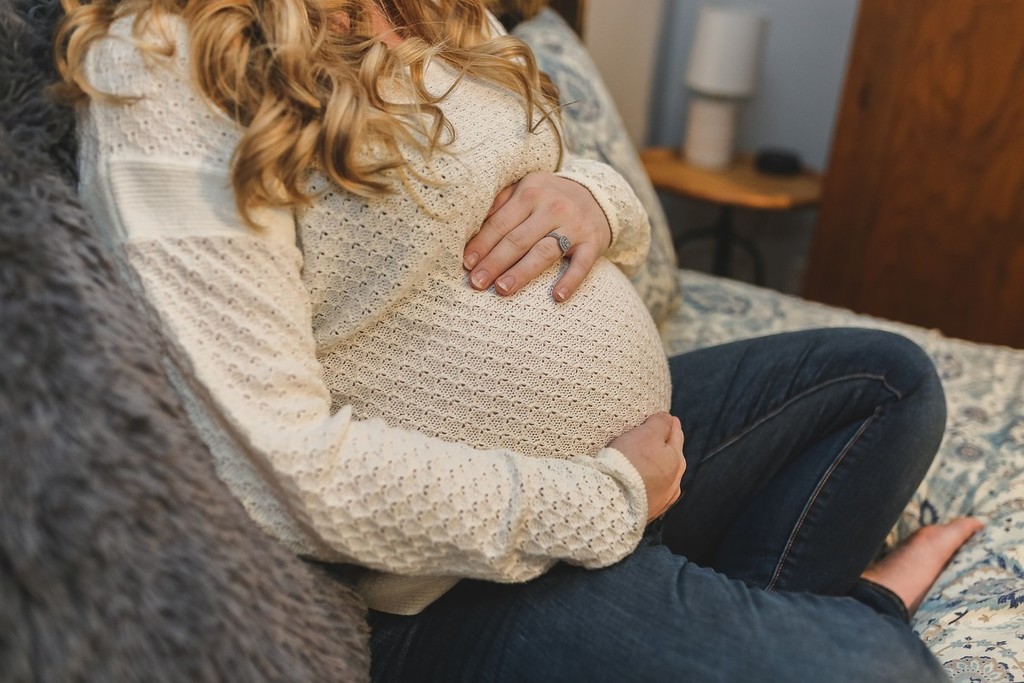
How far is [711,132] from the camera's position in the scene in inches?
85.1

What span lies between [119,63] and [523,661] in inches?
21.6

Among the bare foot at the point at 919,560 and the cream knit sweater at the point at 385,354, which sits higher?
the cream knit sweater at the point at 385,354

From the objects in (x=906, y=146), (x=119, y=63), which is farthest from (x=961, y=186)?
(x=119, y=63)

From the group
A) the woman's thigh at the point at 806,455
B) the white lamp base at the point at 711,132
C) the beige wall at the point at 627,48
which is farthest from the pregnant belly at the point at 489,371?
the white lamp base at the point at 711,132

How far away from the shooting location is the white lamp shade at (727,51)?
2.01m

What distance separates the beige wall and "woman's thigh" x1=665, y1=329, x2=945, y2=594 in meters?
1.21

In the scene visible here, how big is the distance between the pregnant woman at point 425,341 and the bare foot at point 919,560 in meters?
0.12

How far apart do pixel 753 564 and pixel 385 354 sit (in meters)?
0.49

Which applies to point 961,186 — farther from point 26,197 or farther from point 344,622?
point 26,197

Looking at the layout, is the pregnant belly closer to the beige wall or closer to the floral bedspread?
the floral bedspread

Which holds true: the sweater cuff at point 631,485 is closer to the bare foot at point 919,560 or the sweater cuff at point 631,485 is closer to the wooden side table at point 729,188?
the bare foot at point 919,560

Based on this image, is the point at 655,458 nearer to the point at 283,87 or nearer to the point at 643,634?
the point at 643,634

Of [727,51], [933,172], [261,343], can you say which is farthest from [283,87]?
[727,51]

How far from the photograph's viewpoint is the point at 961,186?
171cm
